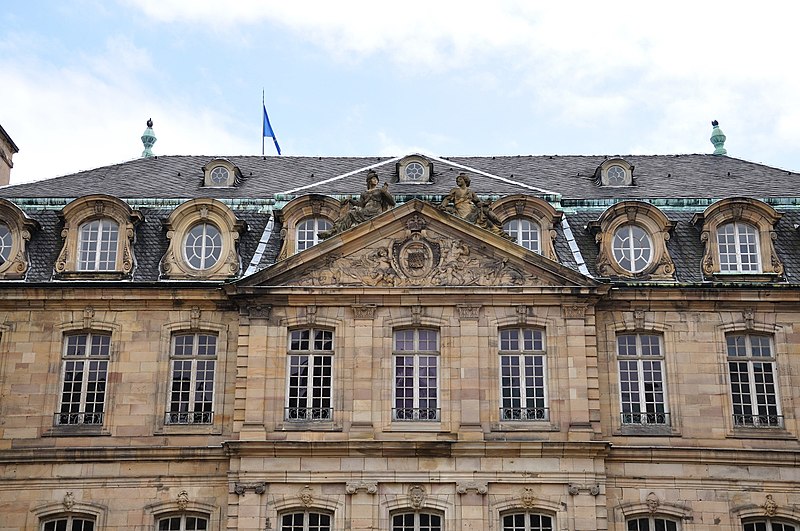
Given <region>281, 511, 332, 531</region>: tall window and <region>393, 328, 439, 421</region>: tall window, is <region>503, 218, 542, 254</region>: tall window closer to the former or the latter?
<region>393, 328, 439, 421</region>: tall window

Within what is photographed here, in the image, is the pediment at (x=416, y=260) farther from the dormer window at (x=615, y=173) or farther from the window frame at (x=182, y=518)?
the dormer window at (x=615, y=173)

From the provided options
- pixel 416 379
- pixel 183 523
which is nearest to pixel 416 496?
pixel 416 379

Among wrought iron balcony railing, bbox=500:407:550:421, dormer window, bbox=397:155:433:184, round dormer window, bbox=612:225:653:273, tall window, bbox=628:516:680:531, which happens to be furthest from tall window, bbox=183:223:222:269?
tall window, bbox=628:516:680:531

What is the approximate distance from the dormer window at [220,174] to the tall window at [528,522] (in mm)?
13930

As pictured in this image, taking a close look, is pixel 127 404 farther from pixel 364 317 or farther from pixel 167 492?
pixel 364 317

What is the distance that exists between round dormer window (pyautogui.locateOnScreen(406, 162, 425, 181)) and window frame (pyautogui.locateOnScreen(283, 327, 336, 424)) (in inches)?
268

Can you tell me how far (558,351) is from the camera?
27078 millimetres

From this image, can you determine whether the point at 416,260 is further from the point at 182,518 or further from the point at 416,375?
the point at 182,518

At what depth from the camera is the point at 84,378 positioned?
1094 inches

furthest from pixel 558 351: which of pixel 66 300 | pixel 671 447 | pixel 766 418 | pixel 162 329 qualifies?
pixel 66 300

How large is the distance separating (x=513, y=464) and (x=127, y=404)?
10.3 meters

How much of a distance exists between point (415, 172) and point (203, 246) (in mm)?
7151

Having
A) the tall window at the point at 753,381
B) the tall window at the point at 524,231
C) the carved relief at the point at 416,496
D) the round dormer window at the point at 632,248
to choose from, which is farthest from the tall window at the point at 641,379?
the carved relief at the point at 416,496

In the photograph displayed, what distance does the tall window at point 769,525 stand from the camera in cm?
2630
